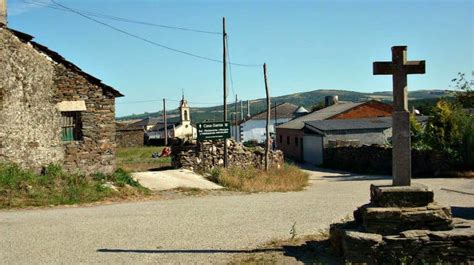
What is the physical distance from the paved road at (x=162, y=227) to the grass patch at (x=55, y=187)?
42.2 inches

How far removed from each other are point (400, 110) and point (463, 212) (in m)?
5.92

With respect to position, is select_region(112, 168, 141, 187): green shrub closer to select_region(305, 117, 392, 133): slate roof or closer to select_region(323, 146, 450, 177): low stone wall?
select_region(323, 146, 450, 177): low stone wall

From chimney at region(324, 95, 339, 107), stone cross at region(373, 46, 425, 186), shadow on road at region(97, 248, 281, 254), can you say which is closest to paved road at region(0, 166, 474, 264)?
shadow on road at region(97, 248, 281, 254)

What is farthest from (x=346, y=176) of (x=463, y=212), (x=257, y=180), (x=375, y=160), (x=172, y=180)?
(x=463, y=212)

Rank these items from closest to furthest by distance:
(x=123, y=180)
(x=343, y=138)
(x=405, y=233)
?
(x=405, y=233)
(x=123, y=180)
(x=343, y=138)

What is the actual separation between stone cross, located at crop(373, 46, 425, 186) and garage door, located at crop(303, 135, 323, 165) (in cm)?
2926

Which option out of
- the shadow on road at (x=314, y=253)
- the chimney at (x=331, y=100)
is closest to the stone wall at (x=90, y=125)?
the shadow on road at (x=314, y=253)

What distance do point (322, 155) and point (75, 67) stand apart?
23776 mm

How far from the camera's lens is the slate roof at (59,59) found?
53.4 ft

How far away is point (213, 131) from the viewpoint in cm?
2216

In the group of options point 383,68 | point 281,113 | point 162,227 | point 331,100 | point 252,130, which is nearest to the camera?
point 383,68

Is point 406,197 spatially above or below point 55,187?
above

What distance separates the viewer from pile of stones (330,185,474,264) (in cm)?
732

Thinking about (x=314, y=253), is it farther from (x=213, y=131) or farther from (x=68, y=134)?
(x=213, y=131)
